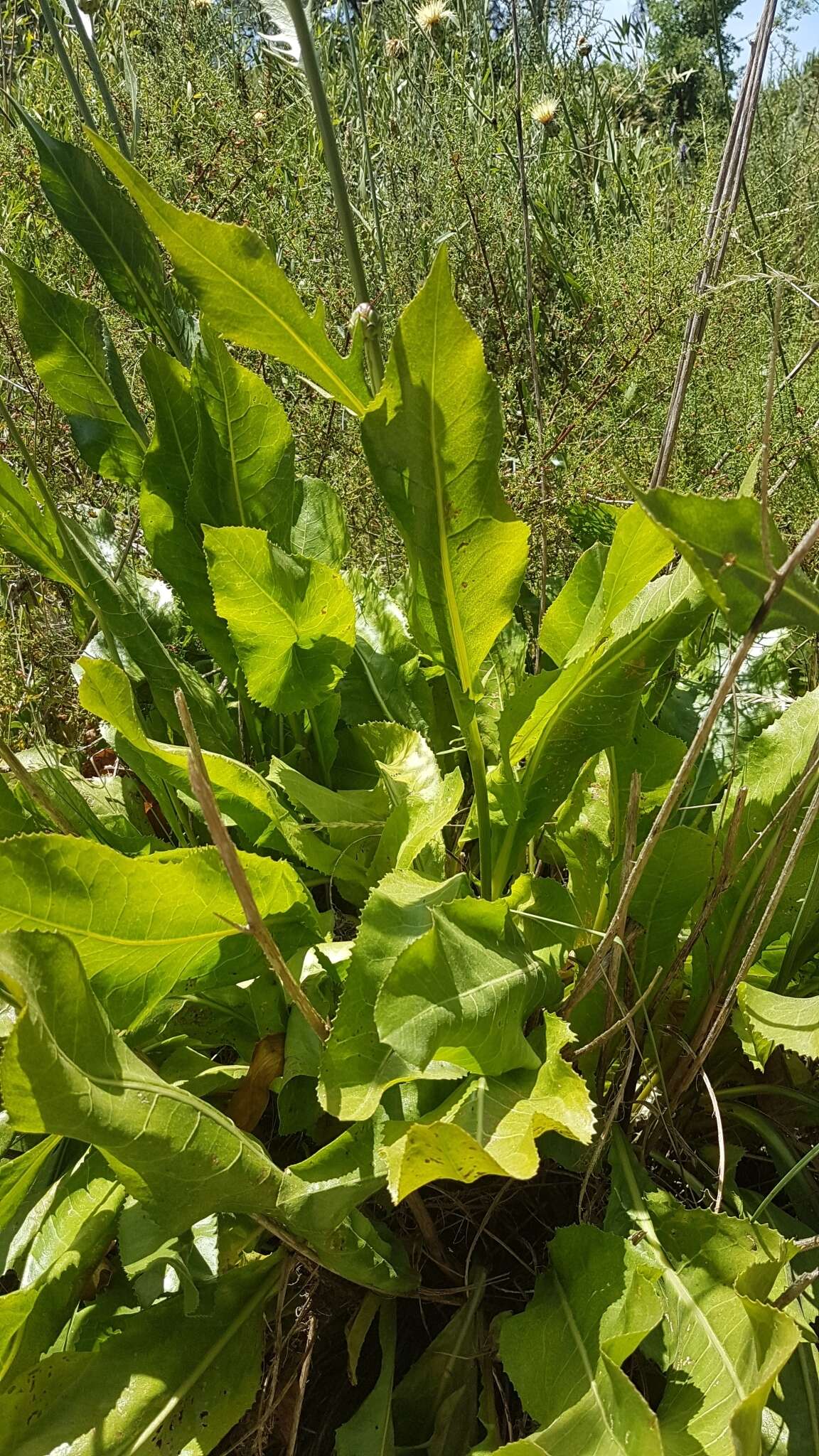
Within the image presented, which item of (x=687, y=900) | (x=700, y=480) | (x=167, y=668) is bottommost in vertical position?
(x=687, y=900)

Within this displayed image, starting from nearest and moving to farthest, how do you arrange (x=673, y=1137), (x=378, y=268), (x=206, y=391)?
(x=673, y=1137) < (x=206, y=391) < (x=378, y=268)

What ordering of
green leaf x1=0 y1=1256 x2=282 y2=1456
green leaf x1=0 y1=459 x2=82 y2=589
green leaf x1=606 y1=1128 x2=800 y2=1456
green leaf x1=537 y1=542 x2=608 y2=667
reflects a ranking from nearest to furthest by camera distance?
green leaf x1=606 y1=1128 x2=800 y2=1456
green leaf x1=0 y1=1256 x2=282 y2=1456
green leaf x1=537 y1=542 x2=608 y2=667
green leaf x1=0 y1=459 x2=82 y2=589

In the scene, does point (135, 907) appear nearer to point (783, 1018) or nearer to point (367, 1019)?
point (367, 1019)

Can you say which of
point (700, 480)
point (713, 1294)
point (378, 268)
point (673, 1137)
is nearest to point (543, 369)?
point (378, 268)

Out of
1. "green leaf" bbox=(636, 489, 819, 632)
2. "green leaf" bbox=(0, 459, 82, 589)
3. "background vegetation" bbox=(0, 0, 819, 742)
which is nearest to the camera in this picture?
"green leaf" bbox=(636, 489, 819, 632)

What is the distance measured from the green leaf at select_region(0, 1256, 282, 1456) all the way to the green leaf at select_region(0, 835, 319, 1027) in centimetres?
23

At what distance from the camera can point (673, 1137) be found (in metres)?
Result: 0.85

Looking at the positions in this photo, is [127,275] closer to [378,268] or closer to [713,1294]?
[378,268]

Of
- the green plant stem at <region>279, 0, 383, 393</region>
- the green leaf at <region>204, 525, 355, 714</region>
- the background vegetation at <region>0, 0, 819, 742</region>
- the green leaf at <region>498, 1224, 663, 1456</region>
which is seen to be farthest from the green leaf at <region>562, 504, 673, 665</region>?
the green leaf at <region>498, 1224, 663, 1456</region>

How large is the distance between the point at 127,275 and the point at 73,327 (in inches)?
3.0

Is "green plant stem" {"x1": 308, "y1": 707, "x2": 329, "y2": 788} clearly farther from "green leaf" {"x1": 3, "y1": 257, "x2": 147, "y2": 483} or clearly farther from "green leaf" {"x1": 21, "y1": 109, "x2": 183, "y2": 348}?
"green leaf" {"x1": 21, "y1": 109, "x2": 183, "y2": 348}

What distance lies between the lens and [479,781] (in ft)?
2.98

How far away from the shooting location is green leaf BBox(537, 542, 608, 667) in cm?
96

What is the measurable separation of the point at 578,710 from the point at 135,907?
0.39 meters
